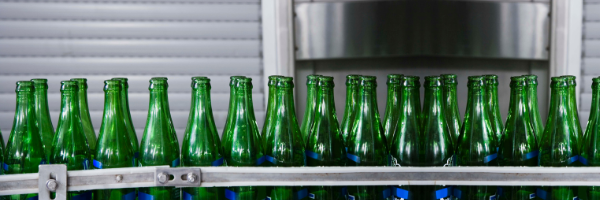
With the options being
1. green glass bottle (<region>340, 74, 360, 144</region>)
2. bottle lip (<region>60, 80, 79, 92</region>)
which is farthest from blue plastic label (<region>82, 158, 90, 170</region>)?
green glass bottle (<region>340, 74, 360, 144</region>)

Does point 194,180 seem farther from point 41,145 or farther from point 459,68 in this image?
point 459,68

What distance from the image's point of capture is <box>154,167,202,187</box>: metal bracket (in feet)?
3.49

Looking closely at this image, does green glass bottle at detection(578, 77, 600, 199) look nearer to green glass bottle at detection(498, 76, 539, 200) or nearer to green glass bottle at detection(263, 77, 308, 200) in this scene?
green glass bottle at detection(498, 76, 539, 200)

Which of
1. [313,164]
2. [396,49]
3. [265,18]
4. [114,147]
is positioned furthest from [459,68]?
[114,147]

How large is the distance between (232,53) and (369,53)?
0.70 metres

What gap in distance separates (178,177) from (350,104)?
497 mm

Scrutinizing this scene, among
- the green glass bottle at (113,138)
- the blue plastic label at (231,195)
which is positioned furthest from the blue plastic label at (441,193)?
the green glass bottle at (113,138)

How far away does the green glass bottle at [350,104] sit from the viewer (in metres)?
1.24

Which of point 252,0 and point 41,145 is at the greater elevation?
point 252,0

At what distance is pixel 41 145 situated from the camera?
130cm

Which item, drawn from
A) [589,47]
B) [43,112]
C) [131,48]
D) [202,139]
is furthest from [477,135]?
[131,48]

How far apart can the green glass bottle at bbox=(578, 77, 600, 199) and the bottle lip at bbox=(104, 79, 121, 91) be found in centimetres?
114

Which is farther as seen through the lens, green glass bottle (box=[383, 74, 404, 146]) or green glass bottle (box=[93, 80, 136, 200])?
green glass bottle (box=[383, 74, 404, 146])

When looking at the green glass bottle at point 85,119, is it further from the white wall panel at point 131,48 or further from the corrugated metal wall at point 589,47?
the corrugated metal wall at point 589,47
